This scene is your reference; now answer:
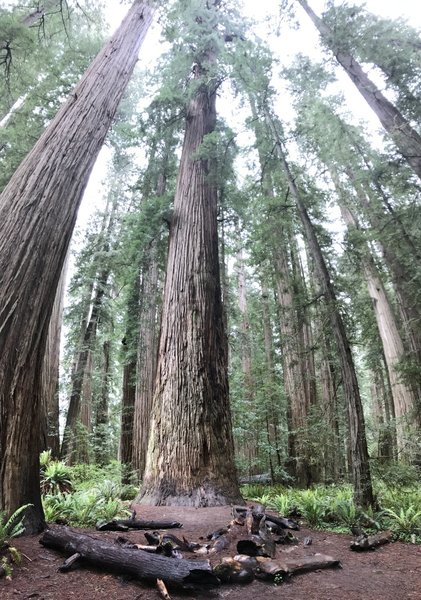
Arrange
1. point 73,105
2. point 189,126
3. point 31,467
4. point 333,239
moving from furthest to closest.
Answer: point 189,126 → point 333,239 → point 73,105 → point 31,467

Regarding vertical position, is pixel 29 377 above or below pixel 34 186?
below

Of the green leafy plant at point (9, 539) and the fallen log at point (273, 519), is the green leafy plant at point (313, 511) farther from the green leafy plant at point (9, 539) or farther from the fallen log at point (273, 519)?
the green leafy plant at point (9, 539)

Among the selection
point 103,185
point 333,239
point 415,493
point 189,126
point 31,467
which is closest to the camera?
point 31,467

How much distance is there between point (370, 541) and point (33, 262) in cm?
477

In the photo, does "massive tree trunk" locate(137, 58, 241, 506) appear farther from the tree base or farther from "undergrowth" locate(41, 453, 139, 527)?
"undergrowth" locate(41, 453, 139, 527)

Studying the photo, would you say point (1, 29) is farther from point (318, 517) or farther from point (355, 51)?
point (318, 517)

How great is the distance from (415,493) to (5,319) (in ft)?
22.3

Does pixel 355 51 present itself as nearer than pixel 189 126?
Yes

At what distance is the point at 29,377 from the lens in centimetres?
358

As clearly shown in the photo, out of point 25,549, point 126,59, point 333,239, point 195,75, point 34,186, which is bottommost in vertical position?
point 25,549

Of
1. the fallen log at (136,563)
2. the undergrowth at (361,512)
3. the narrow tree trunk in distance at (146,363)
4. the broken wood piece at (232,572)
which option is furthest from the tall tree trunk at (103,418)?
the broken wood piece at (232,572)

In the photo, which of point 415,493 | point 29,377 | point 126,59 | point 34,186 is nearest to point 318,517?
point 415,493

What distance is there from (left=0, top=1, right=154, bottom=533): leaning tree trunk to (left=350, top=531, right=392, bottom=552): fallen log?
3273 millimetres

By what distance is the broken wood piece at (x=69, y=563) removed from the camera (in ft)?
9.11
